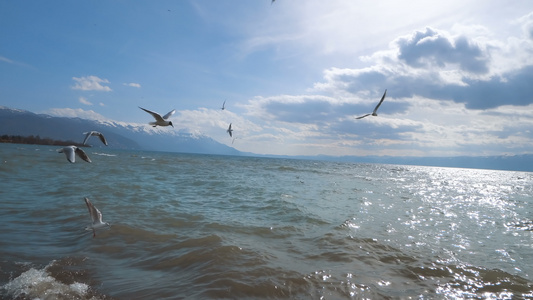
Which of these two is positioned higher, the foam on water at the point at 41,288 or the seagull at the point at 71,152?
the seagull at the point at 71,152

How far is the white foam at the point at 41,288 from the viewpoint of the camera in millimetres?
4102

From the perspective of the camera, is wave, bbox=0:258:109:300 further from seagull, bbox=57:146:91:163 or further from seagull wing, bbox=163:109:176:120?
seagull wing, bbox=163:109:176:120

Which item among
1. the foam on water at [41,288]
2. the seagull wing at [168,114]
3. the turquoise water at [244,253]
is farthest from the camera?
the seagull wing at [168,114]

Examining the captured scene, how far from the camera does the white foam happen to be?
4102 millimetres

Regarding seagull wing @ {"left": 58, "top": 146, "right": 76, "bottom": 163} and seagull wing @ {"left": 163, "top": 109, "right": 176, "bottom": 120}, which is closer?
seagull wing @ {"left": 58, "top": 146, "right": 76, "bottom": 163}

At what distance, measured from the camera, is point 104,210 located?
979 cm

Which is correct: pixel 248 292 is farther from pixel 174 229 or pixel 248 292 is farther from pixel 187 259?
pixel 174 229

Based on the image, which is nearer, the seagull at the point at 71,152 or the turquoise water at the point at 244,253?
the turquoise water at the point at 244,253

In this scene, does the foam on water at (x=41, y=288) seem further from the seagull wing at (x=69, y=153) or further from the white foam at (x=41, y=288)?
the seagull wing at (x=69, y=153)

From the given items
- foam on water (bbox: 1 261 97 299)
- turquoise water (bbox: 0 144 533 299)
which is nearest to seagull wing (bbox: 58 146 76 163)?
turquoise water (bbox: 0 144 533 299)

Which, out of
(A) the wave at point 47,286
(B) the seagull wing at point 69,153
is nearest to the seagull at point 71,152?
(B) the seagull wing at point 69,153

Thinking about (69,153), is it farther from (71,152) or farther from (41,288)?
(41,288)

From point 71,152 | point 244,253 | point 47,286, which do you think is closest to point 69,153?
point 71,152

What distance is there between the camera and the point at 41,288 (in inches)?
168
